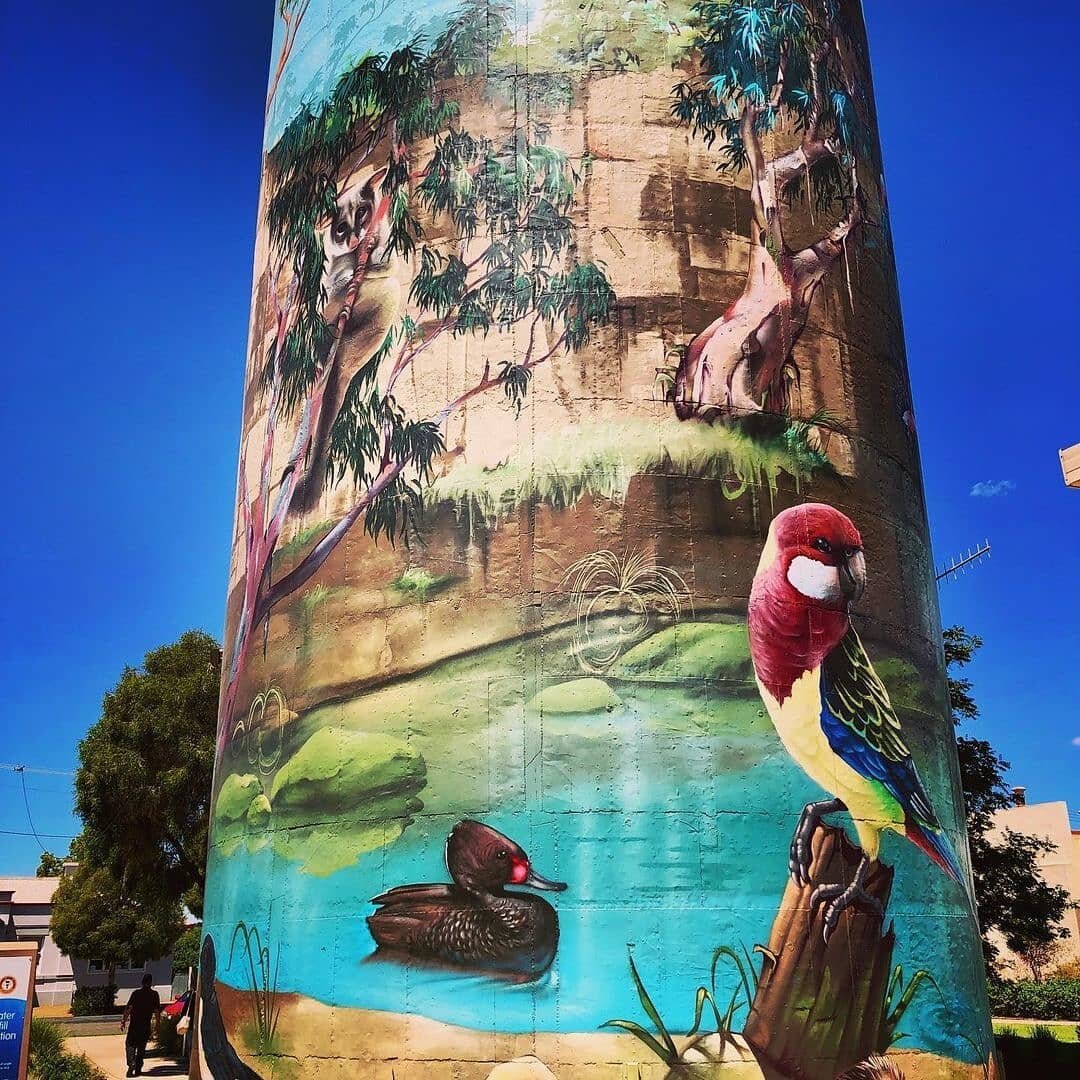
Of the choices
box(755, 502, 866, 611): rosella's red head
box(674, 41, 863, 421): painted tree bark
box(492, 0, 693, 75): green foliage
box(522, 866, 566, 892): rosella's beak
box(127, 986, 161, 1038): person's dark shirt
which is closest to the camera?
box(522, 866, 566, 892): rosella's beak

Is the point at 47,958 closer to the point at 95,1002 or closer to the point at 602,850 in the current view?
the point at 95,1002

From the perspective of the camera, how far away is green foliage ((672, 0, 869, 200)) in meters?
13.6

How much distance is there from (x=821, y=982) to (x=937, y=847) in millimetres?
2350

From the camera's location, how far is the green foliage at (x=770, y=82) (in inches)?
536

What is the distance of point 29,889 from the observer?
242ft

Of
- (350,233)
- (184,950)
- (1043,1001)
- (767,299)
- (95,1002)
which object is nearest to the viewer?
(767,299)

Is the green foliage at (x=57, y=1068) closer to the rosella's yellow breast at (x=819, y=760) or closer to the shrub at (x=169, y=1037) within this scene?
the shrub at (x=169, y=1037)

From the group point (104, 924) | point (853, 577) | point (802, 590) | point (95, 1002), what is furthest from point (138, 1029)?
point (95, 1002)

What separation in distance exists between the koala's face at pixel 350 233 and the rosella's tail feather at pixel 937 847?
29.5 feet

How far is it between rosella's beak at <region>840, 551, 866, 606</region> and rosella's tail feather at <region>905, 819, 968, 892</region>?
97.9 inches

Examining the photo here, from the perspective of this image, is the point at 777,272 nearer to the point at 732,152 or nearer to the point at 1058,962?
the point at 732,152

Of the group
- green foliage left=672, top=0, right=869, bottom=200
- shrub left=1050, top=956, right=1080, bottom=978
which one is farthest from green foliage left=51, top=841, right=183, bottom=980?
shrub left=1050, top=956, right=1080, bottom=978

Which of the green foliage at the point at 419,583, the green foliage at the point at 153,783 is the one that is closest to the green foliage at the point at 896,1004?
the green foliage at the point at 419,583

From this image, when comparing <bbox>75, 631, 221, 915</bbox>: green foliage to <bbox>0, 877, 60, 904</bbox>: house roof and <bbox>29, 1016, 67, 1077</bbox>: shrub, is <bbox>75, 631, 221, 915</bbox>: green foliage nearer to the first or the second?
<bbox>29, 1016, 67, 1077</bbox>: shrub
